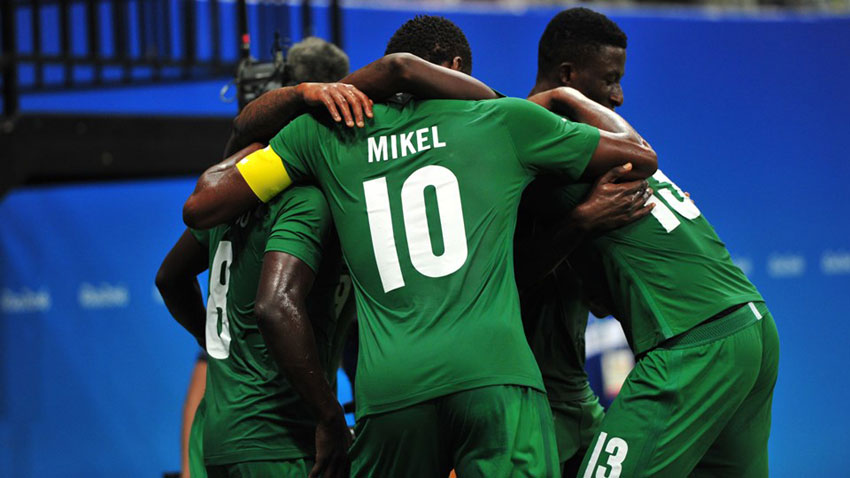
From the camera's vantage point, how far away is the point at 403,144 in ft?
8.75

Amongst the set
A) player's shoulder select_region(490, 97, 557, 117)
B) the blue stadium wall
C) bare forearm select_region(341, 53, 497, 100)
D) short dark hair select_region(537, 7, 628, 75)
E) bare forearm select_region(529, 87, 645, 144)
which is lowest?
the blue stadium wall

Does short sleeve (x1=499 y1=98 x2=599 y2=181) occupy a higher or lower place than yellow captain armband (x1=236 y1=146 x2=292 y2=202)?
higher

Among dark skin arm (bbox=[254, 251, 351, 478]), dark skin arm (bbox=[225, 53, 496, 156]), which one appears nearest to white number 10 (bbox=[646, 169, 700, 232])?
dark skin arm (bbox=[225, 53, 496, 156])

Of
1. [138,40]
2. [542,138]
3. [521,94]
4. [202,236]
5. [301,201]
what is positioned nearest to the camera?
[542,138]

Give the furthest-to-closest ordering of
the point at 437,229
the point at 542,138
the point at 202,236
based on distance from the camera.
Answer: the point at 202,236
the point at 542,138
the point at 437,229

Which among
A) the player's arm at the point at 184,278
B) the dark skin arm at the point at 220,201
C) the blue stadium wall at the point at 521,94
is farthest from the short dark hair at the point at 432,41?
the blue stadium wall at the point at 521,94

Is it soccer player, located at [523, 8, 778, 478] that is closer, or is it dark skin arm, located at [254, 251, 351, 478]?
dark skin arm, located at [254, 251, 351, 478]

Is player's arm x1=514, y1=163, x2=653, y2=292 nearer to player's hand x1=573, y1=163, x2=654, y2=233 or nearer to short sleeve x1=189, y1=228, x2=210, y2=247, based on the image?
player's hand x1=573, y1=163, x2=654, y2=233

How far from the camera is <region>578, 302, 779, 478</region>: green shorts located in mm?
2855

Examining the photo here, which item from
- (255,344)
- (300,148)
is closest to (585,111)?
(300,148)

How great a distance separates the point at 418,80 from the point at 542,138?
355 millimetres

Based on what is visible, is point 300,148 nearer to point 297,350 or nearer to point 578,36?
point 297,350

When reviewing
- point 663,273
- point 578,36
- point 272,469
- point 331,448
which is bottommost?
point 272,469

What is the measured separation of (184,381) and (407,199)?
380 cm
